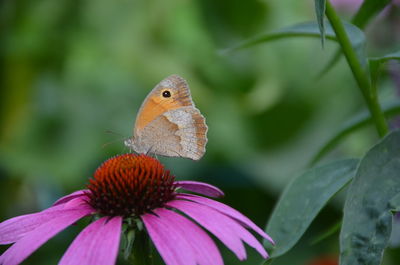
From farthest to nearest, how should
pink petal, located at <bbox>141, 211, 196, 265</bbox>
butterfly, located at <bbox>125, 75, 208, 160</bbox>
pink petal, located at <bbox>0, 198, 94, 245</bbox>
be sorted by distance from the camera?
butterfly, located at <bbox>125, 75, 208, 160</bbox>
pink petal, located at <bbox>0, 198, 94, 245</bbox>
pink petal, located at <bbox>141, 211, 196, 265</bbox>

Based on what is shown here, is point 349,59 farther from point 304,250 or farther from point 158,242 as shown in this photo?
point 304,250

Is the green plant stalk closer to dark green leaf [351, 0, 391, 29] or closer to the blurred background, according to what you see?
dark green leaf [351, 0, 391, 29]

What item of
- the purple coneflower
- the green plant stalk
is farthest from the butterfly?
the green plant stalk

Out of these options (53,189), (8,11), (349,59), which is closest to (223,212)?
(349,59)

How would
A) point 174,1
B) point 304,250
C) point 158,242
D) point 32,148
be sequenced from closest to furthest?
point 158,242 → point 304,250 → point 32,148 → point 174,1

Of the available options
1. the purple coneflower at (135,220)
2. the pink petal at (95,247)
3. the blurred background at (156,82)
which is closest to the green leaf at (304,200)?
the purple coneflower at (135,220)
